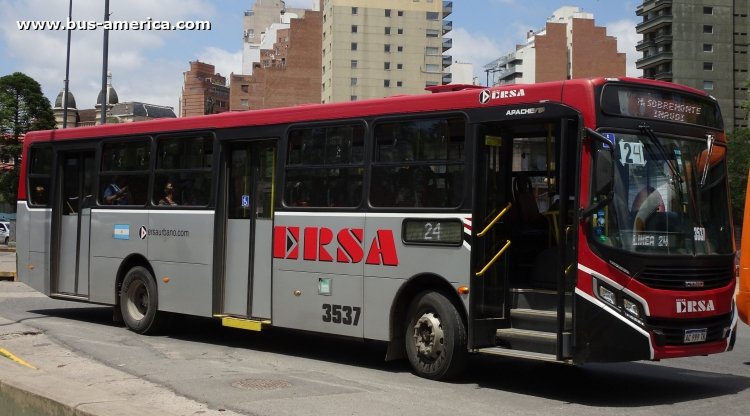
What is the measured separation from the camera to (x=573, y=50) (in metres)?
127

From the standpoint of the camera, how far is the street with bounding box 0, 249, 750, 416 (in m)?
8.40

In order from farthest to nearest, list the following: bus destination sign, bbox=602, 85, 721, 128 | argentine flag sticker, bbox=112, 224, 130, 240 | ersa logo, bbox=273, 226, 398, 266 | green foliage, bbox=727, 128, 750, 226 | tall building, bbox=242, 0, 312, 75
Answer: tall building, bbox=242, 0, 312, 75
green foliage, bbox=727, 128, 750, 226
argentine flag sticker, bbox=112, 224, 130, 240
ersa logo, bbox=273, 226, 398, 266
bus destination sign, bbox=602, 85, 721, 128

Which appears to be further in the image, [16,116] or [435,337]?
[16,116]

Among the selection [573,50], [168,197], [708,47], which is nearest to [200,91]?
[573,50]

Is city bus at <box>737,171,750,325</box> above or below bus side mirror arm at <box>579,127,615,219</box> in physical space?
below

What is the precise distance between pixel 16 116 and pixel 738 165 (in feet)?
180

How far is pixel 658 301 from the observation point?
8.55 m

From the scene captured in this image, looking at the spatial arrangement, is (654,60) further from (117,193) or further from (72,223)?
(117,193)

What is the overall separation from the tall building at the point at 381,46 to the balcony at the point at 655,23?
29069 mm

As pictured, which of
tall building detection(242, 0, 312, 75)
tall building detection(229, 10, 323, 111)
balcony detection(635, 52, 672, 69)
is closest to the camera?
balcony detection(635, 52, 672, 69)

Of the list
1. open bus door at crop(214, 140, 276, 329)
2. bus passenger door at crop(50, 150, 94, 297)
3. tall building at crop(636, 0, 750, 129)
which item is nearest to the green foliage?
tall building at crop(636, 0, 750, 129)

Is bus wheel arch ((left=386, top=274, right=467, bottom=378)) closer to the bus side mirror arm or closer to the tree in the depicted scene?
the bus side mirror arm

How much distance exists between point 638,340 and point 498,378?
7.32 feet

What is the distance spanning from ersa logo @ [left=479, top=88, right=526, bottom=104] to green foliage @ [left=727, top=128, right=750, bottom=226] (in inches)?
2361
